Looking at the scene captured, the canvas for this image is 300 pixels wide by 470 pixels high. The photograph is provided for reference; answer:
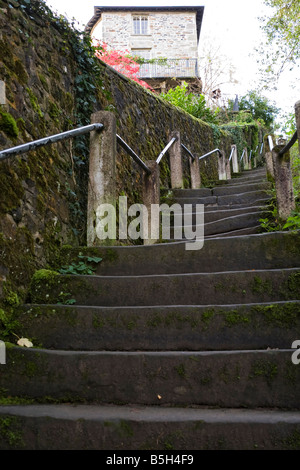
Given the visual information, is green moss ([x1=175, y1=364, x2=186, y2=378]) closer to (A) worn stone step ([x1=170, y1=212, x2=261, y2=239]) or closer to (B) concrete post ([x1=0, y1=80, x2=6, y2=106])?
(B) concrete post ([x1=0, y1=80, x2=6, y2=106])

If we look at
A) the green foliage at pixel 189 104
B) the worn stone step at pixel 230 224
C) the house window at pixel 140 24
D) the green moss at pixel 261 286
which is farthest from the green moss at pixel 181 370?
the house window at pixel 140 24

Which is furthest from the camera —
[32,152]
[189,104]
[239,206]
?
[189,104]

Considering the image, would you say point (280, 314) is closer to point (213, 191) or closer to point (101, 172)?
point (101, 172)

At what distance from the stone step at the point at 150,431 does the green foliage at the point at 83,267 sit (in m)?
1.14

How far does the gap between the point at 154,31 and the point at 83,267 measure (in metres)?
22.3

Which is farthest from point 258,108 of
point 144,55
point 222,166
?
point 222,166

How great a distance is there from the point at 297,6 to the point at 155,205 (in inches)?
311

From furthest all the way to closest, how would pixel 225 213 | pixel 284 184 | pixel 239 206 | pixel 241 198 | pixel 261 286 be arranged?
1. pixel 241 198
2. pixel 239 206
3. pixel 225 213
4. pixel 284 184
5. pixel 261 286

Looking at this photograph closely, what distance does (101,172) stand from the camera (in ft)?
10.1

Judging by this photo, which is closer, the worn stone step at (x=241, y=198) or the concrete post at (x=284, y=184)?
the concrete post at (x=284, y=184)

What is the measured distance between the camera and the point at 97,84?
4.23m

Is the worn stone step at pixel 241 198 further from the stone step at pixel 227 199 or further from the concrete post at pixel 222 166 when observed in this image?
the concrete post at pixel 222 166

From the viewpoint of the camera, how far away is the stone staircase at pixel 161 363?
A: 149cm

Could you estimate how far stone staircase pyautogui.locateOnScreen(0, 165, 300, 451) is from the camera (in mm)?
1492
